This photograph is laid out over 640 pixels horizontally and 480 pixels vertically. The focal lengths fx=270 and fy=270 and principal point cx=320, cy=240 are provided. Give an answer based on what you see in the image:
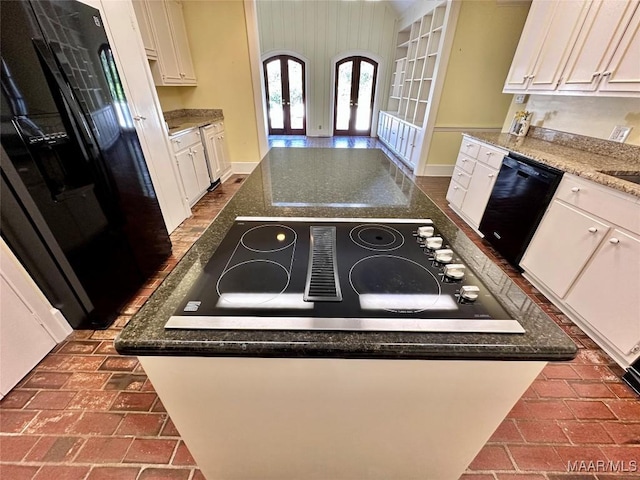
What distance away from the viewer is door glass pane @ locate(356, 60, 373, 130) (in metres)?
7.24

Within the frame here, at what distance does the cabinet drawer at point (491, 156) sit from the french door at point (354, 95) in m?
5.55

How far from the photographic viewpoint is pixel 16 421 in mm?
1328

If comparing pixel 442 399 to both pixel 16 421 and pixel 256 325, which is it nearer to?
pixel 256 325

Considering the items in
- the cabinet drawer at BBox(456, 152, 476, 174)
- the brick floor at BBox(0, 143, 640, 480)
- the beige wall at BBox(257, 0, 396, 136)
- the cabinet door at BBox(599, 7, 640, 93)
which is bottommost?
the brick floor at BBox(0, 143, 640, 480)

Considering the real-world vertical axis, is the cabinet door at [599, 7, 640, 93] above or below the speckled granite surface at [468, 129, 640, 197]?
above

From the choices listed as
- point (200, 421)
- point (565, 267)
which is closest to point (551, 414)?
point (565, 267)

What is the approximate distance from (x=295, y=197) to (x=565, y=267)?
201 centimetres

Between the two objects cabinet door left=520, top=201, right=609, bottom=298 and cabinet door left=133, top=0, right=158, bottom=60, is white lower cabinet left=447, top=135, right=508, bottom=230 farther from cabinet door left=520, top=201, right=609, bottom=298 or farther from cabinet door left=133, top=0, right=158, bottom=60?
cabinet door left=133, top=0, right=158, bottom=60

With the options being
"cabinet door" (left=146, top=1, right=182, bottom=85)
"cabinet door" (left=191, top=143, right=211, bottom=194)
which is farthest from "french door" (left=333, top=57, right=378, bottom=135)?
"cabinet door" (left=191, top=143, right=211, bottom=194)

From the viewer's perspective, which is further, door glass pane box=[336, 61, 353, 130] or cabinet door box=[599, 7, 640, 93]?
door glass pane box=[336, 61, 353, 130]

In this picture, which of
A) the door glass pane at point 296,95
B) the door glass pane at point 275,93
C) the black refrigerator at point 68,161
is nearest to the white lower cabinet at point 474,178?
the black refrigerator at point 68,161

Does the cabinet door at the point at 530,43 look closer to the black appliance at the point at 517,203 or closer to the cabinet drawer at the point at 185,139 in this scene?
the black appliance at the point at 517,203

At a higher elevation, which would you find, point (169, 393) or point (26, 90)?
point (26, 90)

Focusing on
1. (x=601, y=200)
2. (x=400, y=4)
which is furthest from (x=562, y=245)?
(x=400, y=4)
